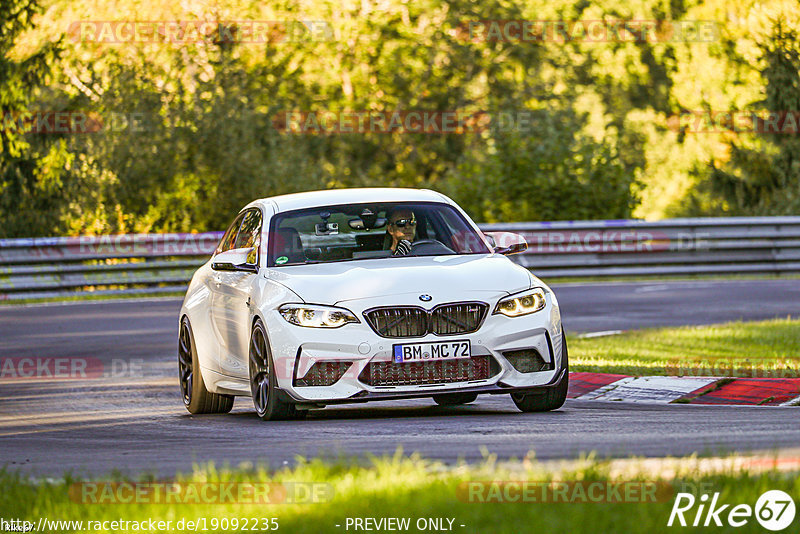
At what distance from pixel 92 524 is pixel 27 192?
2405 centimetres

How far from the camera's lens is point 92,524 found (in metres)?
5.87

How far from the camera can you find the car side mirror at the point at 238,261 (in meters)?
10.6

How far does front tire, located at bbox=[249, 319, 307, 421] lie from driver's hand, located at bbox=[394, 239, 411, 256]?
129 cm

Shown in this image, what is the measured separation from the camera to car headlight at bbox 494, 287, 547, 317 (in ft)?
31.7

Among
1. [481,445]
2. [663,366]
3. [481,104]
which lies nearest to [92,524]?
[481,445]

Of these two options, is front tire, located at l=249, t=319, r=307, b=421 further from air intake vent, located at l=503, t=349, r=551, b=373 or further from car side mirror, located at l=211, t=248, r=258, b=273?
air intake vent, located at l=503, t=349, r=551, b=373

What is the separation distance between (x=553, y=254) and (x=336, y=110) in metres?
20.0

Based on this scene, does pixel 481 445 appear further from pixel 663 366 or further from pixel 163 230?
pixel 163 230

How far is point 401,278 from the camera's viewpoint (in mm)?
9703

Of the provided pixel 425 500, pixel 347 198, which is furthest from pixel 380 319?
pixel 425 500
